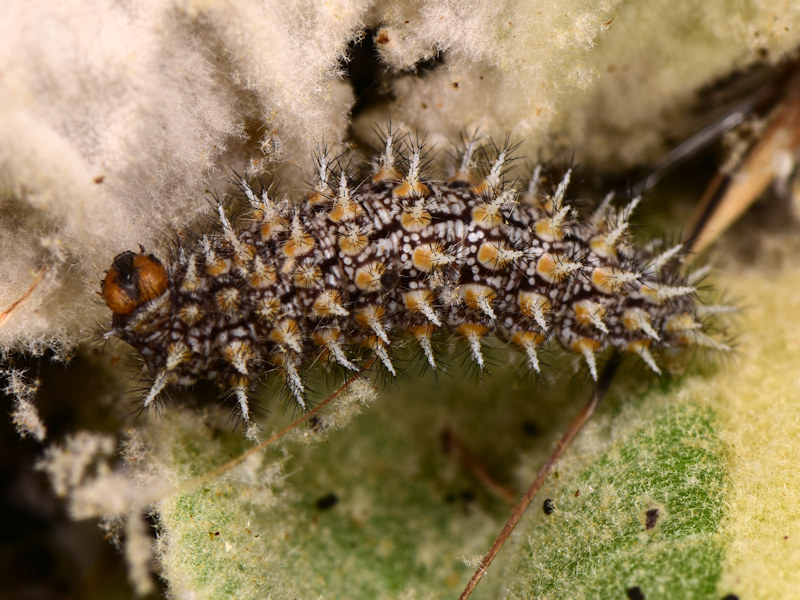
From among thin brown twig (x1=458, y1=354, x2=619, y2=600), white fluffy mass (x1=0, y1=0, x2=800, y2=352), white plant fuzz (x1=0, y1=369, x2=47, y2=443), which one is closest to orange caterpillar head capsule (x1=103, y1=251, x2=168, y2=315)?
white fluffy mass (x1=0, y1=0, x2=800, y2=352)

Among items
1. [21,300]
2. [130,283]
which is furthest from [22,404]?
[130,283]

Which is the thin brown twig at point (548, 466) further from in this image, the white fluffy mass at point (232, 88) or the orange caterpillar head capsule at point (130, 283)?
Result: the orange caterpillar head capsule at point (130, 283)

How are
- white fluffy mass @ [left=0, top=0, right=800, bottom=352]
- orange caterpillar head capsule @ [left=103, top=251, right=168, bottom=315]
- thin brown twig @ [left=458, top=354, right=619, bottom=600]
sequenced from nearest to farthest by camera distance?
1. white fluffy mass @ [left=0, top=0, right=800, bottom=352]
2. orange caterpillar head capsule @ [left=103, top=251, right=168, bottom=315]
3. thin brown twig @ [left=458, top=354, right=619, bottom=600]

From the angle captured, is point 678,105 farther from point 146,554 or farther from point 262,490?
point 146,554

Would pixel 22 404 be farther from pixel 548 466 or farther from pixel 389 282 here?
pixel 548 466

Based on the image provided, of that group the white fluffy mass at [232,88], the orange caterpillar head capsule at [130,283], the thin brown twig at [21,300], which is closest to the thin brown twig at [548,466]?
the white fluffy mass at [232,88]

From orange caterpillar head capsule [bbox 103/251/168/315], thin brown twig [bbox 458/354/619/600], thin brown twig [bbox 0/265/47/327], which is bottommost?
thin brown twig [bbox 458/354/619/600]

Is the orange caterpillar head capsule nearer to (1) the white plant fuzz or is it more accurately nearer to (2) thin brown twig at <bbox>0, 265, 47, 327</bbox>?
(2) thin brown twig at <bbox>0, 265, 47, 327</bbox>

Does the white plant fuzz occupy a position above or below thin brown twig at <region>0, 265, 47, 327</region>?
below
